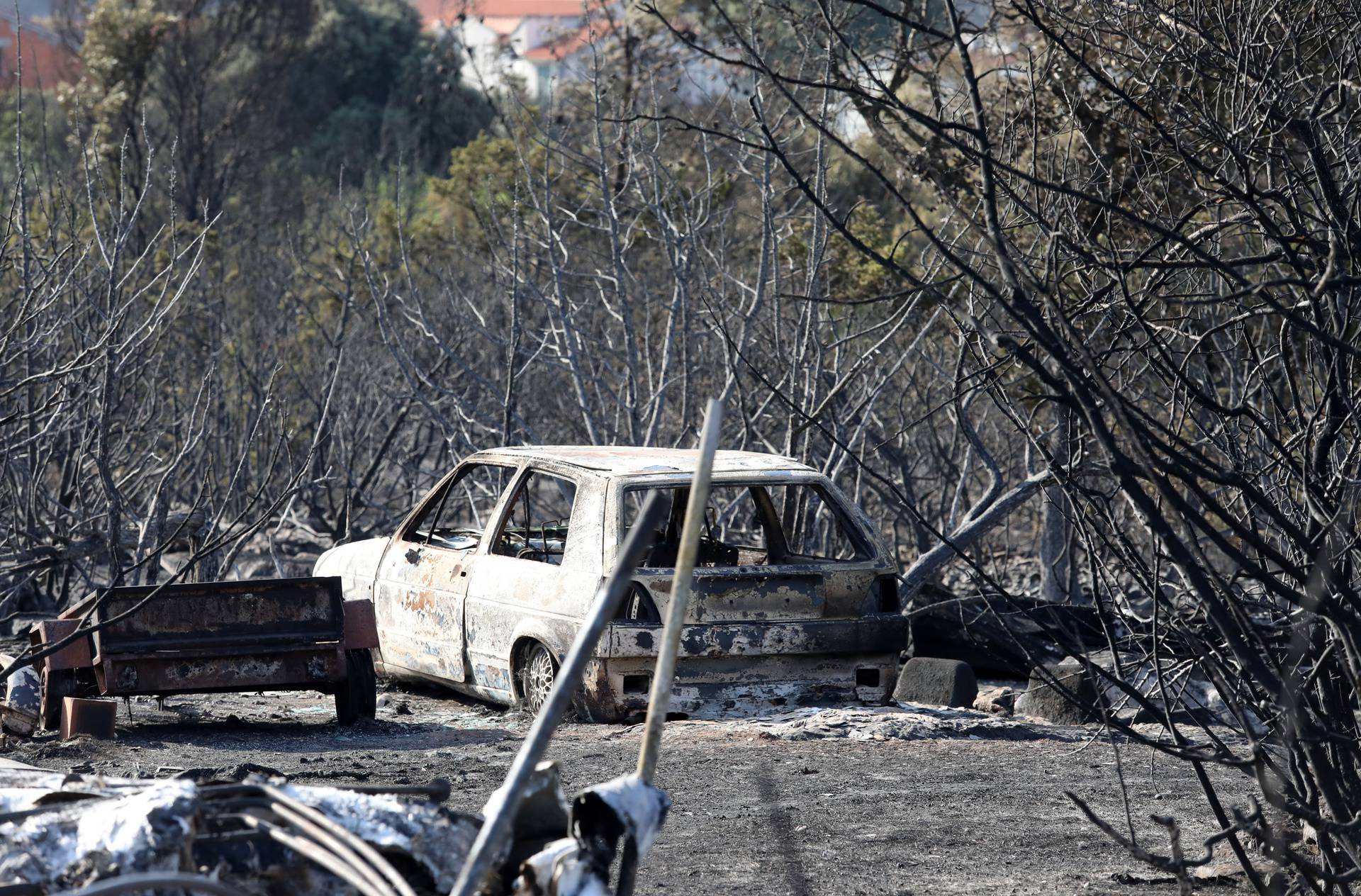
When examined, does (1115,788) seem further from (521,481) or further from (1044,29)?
(1044,29)

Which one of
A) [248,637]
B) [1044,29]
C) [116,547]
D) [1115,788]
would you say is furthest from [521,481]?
[1044,29]

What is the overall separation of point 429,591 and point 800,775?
10.5ft

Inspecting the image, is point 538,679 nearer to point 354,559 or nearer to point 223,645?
point 223,645

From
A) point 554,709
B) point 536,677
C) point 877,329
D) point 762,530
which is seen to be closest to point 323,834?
point 554,709

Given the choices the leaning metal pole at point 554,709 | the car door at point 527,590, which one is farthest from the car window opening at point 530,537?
the leaning metal pole at point 554,709

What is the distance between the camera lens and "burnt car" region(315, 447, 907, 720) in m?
8.66

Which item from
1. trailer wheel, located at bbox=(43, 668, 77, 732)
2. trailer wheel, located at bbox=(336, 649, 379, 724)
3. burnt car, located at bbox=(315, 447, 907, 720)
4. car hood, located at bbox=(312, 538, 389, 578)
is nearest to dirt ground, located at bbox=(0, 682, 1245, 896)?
A: trailer wheel, located at bbox=(336, 649, 379, 724)

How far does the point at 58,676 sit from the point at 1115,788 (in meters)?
5.31

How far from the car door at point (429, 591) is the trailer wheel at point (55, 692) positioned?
209 cm

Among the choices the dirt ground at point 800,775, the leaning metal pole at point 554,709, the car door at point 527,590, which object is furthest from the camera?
the car door at point 527,590

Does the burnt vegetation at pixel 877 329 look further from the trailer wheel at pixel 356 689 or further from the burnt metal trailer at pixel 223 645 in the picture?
the trailer wheel at pixel 356 689

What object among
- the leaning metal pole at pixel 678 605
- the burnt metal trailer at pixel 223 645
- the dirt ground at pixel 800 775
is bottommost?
the dirt ground at pixel 800 775

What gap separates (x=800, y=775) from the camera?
7.52 metres

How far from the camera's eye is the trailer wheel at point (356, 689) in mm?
8898
